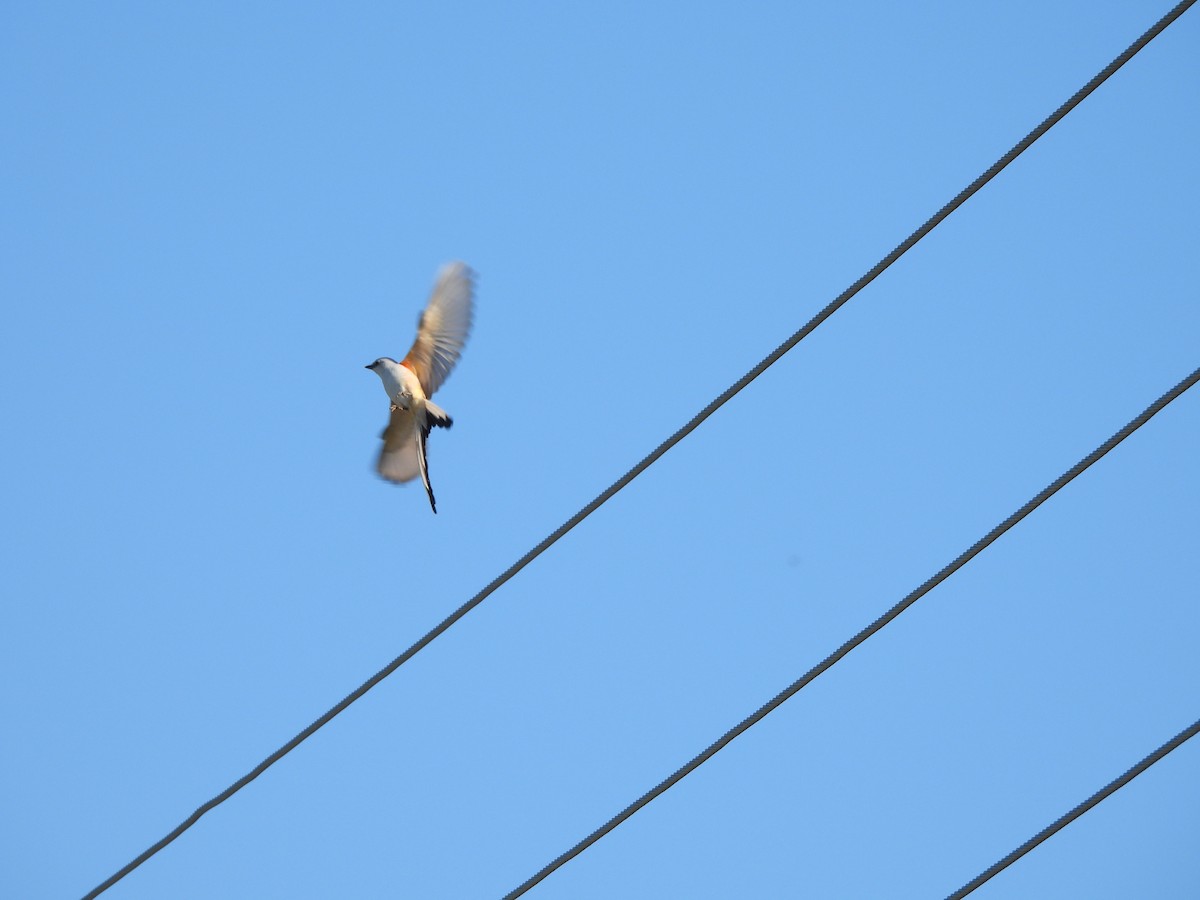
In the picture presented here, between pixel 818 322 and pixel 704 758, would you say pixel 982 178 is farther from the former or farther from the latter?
pixel 704 758

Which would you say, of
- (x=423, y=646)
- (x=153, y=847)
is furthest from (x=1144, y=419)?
(x=153, y=847)

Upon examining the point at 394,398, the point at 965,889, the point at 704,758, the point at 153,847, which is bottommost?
the point at 965,889

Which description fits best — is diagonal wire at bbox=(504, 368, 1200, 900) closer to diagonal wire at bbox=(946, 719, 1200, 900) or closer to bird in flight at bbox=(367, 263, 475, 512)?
diagonal wire at bbox=(946, 719, 1200, 900)

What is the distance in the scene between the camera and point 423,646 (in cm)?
694

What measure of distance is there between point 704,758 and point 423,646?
1.39 meters

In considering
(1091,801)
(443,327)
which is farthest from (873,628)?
(443,327)

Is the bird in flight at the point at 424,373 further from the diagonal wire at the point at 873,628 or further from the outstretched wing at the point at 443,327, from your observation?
the diagonal wire at the point at 873,628

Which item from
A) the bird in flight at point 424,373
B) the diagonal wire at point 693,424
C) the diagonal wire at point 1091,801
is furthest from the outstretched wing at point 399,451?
the diagonal wire at point 1091,801

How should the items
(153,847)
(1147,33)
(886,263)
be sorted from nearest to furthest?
(1147,33), (886,263), (153,847)

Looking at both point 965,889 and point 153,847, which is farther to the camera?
point 153,847

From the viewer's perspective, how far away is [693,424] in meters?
6.79

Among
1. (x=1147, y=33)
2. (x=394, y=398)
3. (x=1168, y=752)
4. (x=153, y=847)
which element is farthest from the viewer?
(x=394, y=398)

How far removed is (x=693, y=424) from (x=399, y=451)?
7.19m

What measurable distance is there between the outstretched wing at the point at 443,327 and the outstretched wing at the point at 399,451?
0.34 meters
